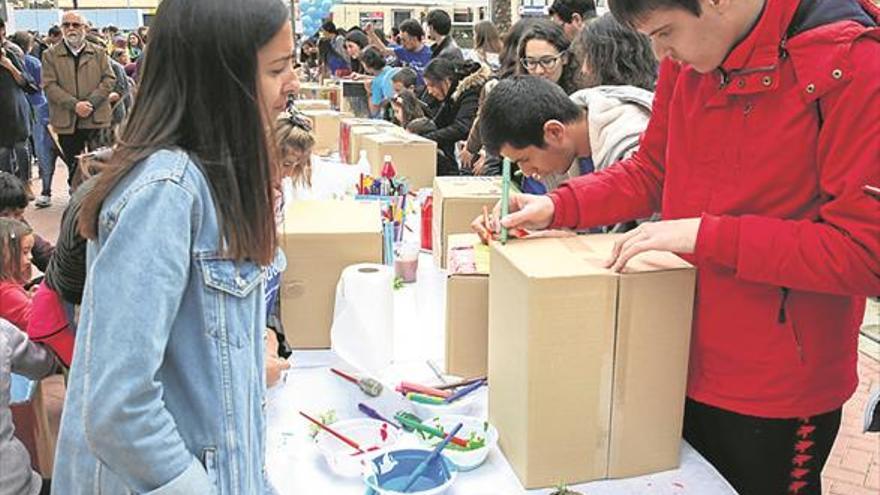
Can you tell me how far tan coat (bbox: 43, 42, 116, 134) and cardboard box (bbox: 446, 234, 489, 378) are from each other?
18.9 feet

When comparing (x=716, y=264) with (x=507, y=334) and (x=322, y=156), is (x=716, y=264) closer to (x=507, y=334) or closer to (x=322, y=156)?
(x=507, y=334)

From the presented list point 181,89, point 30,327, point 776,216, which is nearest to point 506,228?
Result: point 776,216

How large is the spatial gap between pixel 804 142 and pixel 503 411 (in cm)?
63

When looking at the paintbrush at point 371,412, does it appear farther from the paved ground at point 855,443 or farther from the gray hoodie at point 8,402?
the paved ground at point 855,443

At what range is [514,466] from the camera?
1301 mm

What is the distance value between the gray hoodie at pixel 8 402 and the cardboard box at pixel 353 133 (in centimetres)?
182

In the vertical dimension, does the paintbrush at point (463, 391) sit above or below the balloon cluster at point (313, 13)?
below

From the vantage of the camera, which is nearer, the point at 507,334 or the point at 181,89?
the point at 181,89

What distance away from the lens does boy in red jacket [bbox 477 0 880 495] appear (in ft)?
3.54

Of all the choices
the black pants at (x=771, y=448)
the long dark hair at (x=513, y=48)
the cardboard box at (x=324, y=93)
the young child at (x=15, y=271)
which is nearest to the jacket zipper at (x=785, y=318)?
the black pants at (x=771, y=448)

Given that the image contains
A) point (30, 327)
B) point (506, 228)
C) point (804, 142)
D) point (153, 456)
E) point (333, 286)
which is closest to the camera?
point (153, 456)

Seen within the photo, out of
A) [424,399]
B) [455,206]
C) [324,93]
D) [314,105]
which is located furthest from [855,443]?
[324,93]

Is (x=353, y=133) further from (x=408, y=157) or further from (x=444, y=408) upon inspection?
(x=444, y=408)

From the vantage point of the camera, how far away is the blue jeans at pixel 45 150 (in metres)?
7.21
